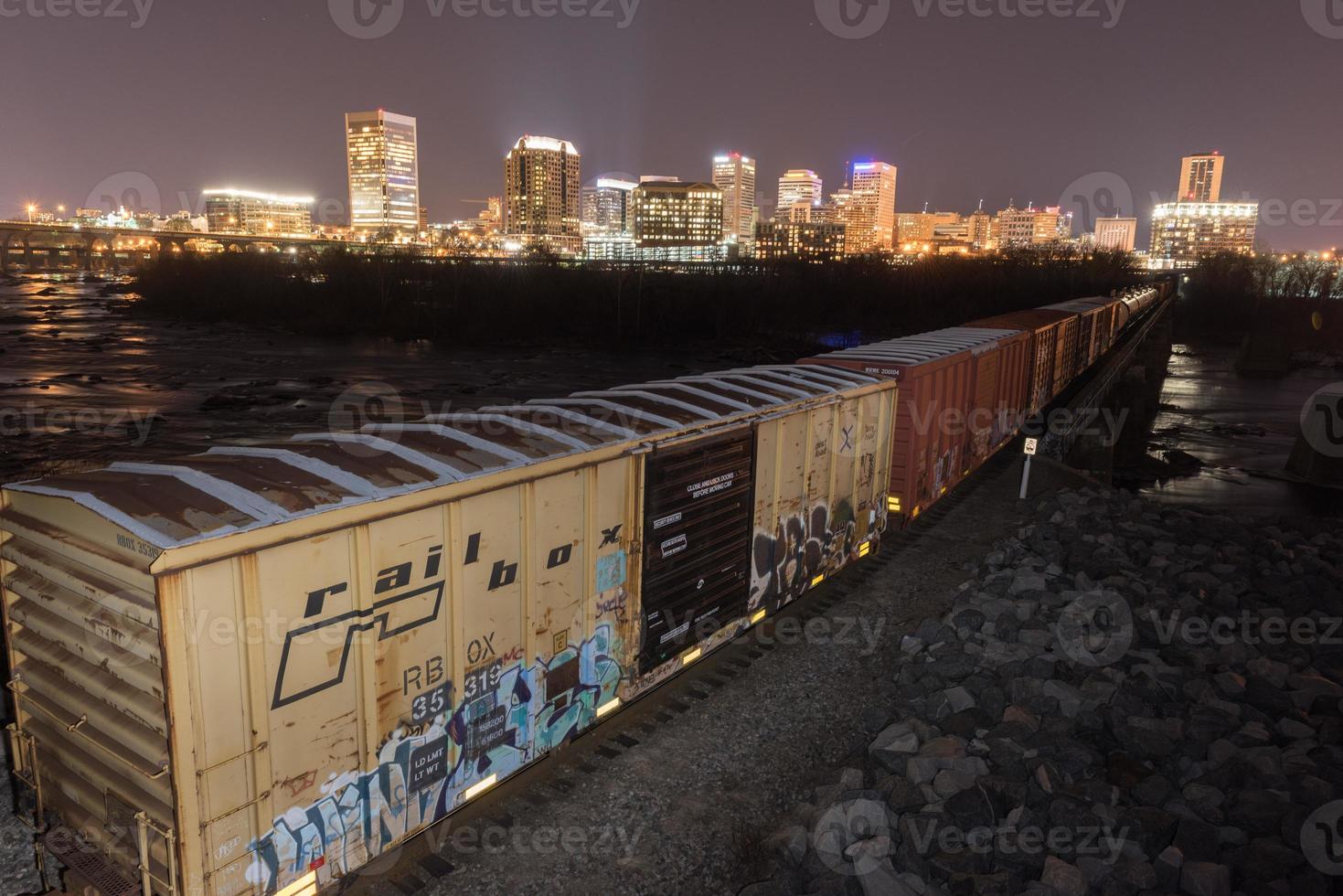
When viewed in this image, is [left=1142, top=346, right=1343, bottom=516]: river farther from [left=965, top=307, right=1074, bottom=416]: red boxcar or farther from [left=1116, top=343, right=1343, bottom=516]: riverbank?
[left=965, top=307, right=1074, bottom=416]: red boxcar

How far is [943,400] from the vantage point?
47.9ft

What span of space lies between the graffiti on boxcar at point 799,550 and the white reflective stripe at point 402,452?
184 inches

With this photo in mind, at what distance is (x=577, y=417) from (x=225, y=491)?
3.53 meters

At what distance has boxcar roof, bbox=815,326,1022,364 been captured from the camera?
14.0m

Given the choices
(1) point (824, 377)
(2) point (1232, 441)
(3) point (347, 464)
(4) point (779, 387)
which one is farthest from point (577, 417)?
(2) point (1232, 441)

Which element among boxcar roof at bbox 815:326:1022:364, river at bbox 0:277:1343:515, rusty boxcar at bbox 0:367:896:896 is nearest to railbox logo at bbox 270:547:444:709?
rusty boxcar at bbox 0:367:896:896

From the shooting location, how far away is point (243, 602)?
4.71 metres

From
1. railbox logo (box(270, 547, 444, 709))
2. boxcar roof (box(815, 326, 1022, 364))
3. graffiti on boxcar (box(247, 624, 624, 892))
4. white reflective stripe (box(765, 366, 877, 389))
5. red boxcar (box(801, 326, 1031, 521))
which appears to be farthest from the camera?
boxcar roof (box(815, 326, 1022, 364))

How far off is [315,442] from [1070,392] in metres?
28.3

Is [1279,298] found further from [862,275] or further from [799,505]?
[799,505]

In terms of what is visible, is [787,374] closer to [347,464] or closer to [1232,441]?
[347,464]

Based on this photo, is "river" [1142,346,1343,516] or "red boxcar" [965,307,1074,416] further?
"river" [1142,346,1343,516]

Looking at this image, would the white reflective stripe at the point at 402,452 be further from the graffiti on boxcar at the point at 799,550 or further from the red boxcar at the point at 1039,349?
the red boxcar at the point at 1039,349

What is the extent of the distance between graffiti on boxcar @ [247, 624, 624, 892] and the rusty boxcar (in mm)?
19
